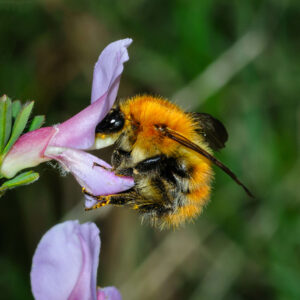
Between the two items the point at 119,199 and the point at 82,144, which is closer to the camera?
the point at 82,144

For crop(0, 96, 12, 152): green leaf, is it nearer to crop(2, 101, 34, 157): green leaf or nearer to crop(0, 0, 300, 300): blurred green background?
crop(2, 101, 34, 157): green leaf

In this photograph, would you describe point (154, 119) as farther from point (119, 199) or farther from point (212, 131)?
point (212, 131)

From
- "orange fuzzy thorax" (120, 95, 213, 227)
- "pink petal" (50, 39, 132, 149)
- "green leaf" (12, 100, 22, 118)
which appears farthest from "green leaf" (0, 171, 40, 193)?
"orange fuzzy thorax" (120, 95, 213, 227)

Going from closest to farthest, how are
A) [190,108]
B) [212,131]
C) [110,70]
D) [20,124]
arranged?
[110,70]
[20,124]
[212,131]
[190,108]

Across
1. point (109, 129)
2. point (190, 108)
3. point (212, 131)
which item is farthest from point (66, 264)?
point (190, 108)

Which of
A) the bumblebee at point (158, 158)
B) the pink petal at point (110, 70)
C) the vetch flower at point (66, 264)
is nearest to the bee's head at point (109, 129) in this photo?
the bumblebee at point (158, 158)

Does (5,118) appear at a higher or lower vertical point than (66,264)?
higher

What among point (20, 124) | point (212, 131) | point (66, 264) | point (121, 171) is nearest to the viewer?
point (66, 264)
